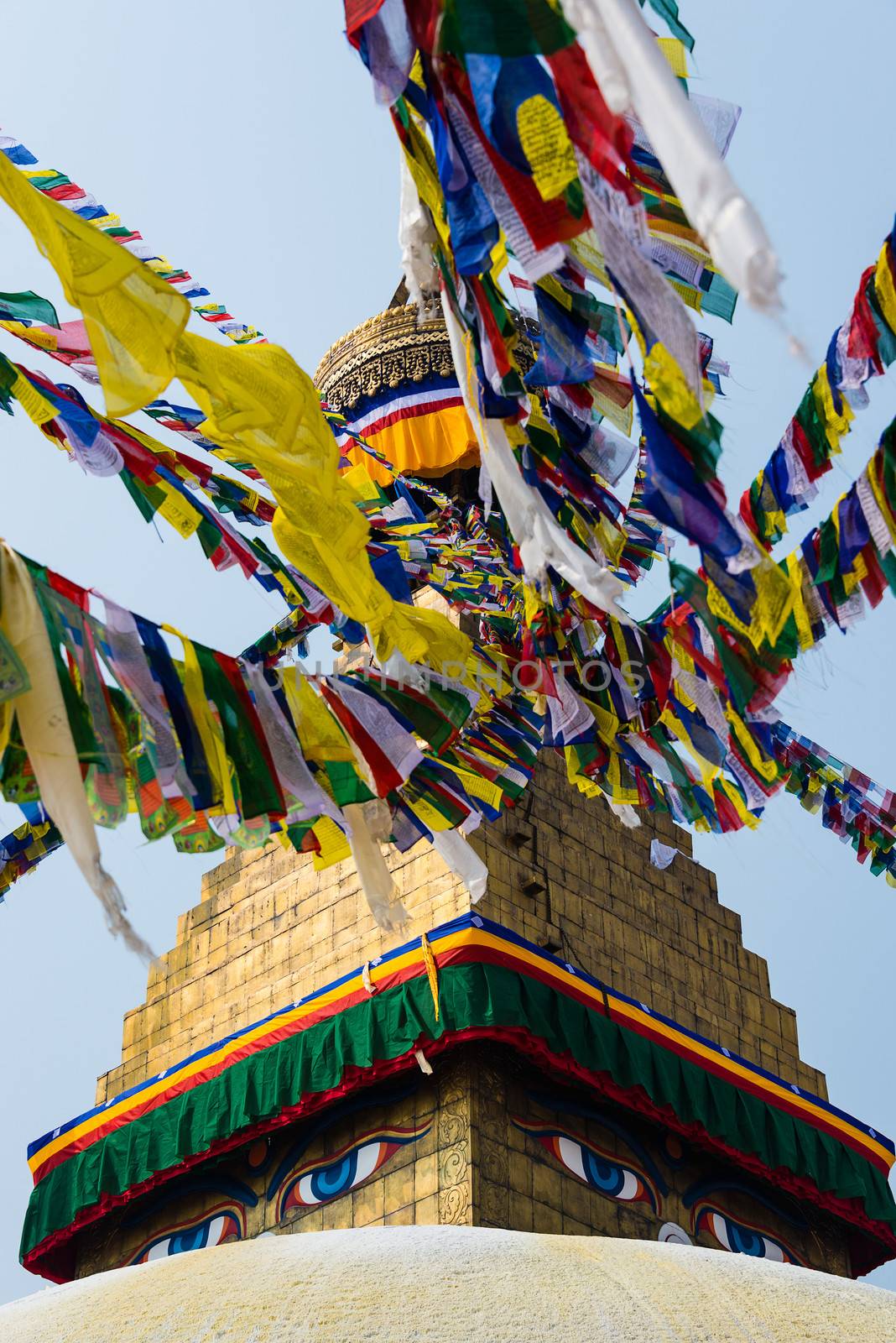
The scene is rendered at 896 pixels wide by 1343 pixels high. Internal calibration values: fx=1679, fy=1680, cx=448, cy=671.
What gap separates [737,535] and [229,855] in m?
8.49

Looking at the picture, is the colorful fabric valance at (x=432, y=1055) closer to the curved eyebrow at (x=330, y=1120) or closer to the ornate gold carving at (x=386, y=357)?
the curved eyebrow at (x=330, y=1120)

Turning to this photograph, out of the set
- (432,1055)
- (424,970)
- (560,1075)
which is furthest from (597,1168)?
(424,970)

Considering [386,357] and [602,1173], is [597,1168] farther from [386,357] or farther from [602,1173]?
[386,357]

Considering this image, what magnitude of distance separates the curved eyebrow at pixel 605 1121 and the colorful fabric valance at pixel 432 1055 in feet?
0.66

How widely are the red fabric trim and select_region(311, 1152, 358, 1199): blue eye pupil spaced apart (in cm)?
35

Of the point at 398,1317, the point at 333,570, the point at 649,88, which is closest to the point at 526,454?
the point at 333,570

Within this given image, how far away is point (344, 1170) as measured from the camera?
9.81 metres

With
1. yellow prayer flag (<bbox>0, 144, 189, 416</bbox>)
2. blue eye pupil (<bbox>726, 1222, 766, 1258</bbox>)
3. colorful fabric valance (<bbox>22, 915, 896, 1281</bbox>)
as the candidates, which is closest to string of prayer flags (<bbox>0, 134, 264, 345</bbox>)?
yellow prayer flag (<bbox>0, 144, 189, 416</bbox>)

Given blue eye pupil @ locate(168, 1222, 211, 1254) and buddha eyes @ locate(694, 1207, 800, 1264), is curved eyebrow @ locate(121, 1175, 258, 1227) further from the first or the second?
buddha eyes @ locate(694, 1207, 800, 1264)

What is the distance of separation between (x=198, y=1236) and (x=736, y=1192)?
3.41 m

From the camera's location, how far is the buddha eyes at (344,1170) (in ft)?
31.6

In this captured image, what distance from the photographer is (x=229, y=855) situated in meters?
12.4

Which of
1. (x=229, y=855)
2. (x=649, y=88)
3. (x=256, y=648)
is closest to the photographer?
(x=649, y=88)

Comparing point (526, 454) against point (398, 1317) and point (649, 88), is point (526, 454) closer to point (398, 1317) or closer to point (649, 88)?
point (649, 88)
